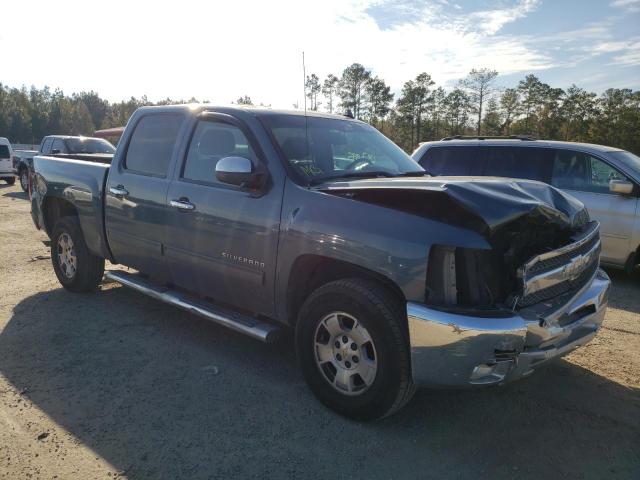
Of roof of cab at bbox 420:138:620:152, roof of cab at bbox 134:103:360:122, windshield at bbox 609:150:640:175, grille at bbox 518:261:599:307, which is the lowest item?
grille at bbox 518:261:599:307

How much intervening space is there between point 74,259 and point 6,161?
18451 millimetres

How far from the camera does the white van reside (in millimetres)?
20086

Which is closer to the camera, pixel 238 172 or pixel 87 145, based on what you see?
pixel 238 172

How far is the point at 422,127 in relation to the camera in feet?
219

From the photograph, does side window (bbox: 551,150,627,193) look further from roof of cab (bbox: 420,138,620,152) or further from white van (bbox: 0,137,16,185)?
white van (bbox: 0,137,16,185)

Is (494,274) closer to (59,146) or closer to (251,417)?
(251,417)

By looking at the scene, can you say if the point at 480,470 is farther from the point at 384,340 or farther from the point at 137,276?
the point at 137,276

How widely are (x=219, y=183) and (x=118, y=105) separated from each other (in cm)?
12078

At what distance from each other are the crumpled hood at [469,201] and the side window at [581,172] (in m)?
4.07

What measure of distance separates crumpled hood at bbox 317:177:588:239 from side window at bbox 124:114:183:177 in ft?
6.01

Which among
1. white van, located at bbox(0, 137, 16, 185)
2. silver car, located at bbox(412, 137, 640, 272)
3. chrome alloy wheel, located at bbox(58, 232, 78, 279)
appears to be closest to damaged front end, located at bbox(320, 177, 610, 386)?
chrome alloy wheel, located at bbox(58, 232, 78, 279)

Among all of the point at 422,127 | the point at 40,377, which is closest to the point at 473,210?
the point at 40,377

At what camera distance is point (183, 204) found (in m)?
3.93

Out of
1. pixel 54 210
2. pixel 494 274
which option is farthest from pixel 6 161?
pixel 494 274
